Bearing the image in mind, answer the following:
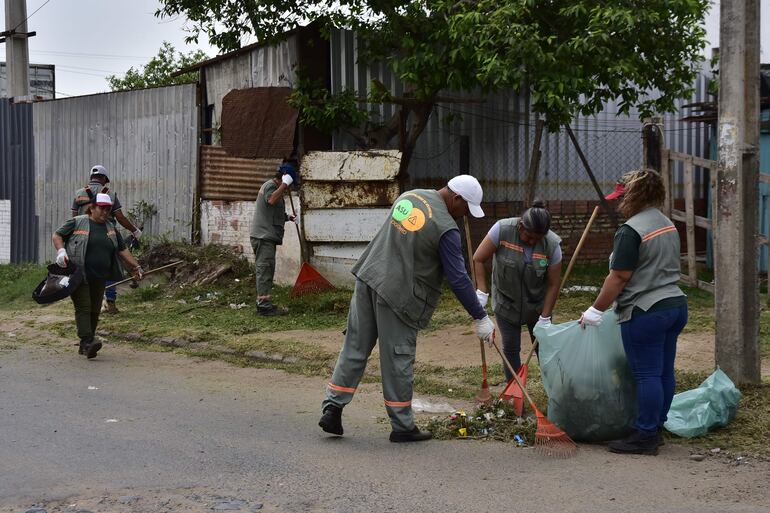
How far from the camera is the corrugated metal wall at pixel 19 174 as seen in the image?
715 inches

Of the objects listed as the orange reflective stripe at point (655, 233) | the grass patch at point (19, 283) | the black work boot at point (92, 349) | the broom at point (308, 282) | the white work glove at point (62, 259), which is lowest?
the black work boot at point (92, 349)

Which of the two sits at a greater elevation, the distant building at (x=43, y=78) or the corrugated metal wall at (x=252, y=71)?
the distant building at (x=43, y=78)

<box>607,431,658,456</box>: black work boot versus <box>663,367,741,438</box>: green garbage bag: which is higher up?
<box>663,367,741,438</box>: green garbage bag

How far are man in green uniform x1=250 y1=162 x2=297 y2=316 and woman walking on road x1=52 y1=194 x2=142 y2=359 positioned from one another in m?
2.00

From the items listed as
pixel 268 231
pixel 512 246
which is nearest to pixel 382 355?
pixel 512 246

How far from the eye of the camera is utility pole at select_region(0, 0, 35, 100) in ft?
68.0

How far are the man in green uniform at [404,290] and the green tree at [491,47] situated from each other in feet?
13.8

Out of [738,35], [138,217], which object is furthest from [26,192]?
[738,35]

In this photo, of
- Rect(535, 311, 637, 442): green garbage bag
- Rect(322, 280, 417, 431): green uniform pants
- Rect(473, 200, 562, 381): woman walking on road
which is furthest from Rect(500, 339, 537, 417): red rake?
Rect(322, 280, 417, 431): green uniform pants

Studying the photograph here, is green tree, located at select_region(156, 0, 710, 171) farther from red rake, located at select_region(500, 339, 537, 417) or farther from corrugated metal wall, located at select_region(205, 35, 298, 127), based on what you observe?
red rake, located at select_region(500, 339, 537, 417)

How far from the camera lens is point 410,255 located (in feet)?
19.1

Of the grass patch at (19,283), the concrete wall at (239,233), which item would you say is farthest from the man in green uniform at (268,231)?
the grass patch at (19,283)

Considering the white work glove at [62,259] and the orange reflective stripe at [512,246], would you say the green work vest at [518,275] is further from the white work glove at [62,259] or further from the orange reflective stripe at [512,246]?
the white work glove at [62,259]

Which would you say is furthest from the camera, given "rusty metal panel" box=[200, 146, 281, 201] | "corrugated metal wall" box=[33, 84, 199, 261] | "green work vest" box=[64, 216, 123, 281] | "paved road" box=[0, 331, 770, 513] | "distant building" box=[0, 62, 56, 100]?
"distant building" box=[0, 62, 56, 100]
